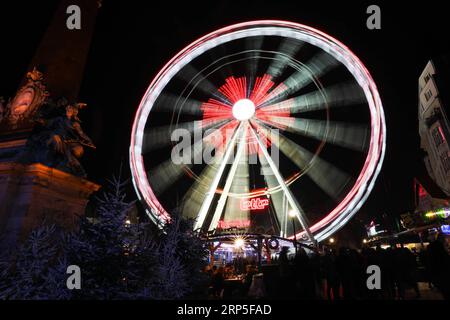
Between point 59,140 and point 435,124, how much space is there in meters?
36.8

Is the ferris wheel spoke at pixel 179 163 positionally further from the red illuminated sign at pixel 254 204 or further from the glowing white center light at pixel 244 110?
the red illuminated sign at pixel 254 204

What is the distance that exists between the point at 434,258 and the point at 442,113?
2974cm

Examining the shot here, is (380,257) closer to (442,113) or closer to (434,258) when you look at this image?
(434,258)

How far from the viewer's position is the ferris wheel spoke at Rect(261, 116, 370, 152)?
18328 mm

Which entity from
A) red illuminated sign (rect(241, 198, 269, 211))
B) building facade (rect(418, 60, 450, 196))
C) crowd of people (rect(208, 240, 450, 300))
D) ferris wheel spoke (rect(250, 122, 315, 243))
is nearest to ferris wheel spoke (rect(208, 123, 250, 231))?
red illuminated sign (rect(241, 198, 269, 211))

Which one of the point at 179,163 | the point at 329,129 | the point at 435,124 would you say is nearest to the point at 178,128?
the point at 179,163

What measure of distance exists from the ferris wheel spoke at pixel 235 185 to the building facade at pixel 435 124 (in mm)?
18716

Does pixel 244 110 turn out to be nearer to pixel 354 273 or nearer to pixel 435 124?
pixel 354 273

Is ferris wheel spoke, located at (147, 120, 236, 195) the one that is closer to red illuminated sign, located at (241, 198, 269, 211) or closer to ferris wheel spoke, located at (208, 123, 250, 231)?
ferris wheel spoke, located at (208, 123, 250, 231)

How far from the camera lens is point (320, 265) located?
A: 9859mm

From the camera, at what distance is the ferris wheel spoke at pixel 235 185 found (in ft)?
68.7

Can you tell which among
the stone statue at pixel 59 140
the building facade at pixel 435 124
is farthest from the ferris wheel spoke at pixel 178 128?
the building facade at pixel 435 124

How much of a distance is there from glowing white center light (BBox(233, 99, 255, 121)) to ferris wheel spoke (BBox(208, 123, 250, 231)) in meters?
0.59

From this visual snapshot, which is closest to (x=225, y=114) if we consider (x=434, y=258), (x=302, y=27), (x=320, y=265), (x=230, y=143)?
(x=230, y=143)
